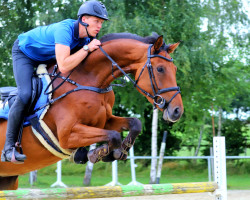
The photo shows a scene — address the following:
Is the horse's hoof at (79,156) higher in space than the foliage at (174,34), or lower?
lower

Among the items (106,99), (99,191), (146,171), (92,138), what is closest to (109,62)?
(106,99)

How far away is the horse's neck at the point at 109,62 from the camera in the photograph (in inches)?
157

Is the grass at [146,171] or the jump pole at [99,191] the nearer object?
the jump pole at [99,191]

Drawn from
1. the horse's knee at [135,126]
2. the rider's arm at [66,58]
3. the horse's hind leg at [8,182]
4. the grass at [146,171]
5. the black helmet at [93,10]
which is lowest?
the grass at [146,171]

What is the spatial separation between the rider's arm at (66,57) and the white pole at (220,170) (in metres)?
1.70

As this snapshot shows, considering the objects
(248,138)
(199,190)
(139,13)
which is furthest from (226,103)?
(199,190)

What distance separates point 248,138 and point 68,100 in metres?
14.4

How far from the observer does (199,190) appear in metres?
3.82

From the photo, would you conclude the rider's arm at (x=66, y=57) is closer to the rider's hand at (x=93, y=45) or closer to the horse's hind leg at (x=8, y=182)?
the rider's hand at (x=93, y=45)

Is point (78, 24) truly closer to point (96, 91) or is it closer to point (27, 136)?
point (96, 91)

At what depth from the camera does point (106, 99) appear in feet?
13.5

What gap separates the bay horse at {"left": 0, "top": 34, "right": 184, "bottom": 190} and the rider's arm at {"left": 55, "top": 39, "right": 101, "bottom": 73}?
16 centimetres

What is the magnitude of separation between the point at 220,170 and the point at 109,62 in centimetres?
164

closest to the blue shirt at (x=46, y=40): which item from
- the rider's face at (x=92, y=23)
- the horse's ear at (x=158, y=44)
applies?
the rider's face at (x=92, y=23)
